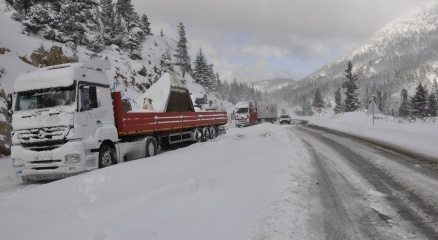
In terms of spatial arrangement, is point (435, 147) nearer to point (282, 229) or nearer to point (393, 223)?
point (393, 223)

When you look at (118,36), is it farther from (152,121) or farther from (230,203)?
(230,203)

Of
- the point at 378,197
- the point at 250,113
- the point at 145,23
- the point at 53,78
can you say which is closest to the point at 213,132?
the point at 53,78

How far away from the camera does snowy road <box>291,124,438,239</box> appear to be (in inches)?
245

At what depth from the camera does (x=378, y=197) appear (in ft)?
27.6

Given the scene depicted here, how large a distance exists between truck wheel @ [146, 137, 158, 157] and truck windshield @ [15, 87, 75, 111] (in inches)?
182

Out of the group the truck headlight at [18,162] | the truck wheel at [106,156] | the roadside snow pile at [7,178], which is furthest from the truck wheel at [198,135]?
the truck headlight at [18,162]

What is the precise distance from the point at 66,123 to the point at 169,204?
5965 millimetres

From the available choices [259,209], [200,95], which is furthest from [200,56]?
[259,209]

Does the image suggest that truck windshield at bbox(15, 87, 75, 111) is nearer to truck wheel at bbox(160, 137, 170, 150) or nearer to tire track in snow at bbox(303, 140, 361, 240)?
truck wheel at bbox(160, 137, 170, 150)

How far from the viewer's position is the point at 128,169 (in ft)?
36.2

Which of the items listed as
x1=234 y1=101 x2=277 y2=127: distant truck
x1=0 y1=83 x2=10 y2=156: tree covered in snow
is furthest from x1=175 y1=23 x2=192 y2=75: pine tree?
x1=0 y1=83 x2=10 y2=156: tree covered in snow

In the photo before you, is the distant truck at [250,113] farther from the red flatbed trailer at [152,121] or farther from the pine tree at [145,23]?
the pine tree at [145,23]

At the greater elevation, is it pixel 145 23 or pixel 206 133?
pixel 145 23

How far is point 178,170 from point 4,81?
14128 millimetres
